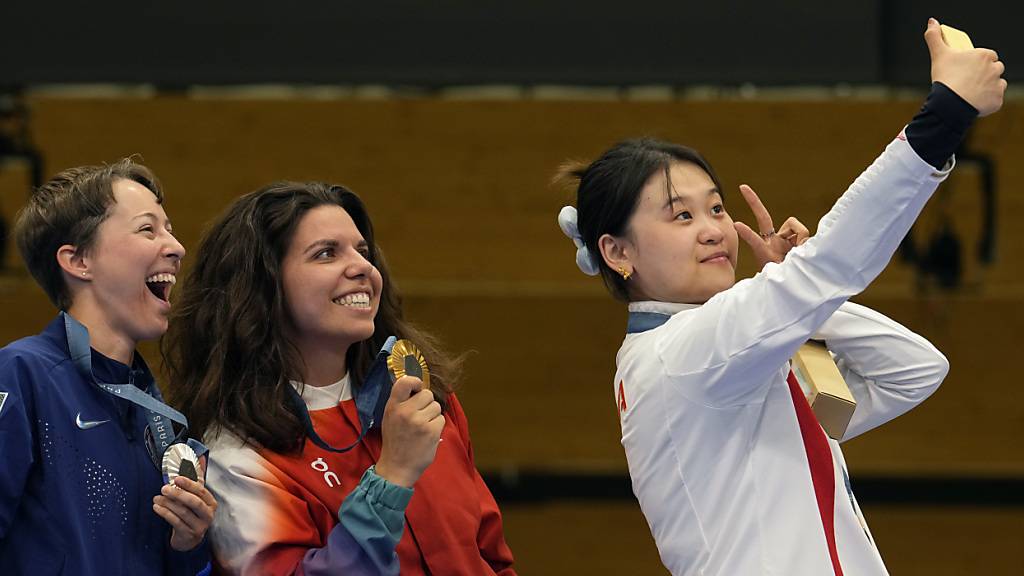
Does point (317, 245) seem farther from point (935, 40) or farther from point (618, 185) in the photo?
point (935, 40)

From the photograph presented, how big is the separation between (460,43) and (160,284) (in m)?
2.20

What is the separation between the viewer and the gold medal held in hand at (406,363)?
2.03m

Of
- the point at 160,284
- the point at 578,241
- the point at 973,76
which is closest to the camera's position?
the point at 973,76

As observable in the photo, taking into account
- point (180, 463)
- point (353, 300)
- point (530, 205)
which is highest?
point (353, 300)

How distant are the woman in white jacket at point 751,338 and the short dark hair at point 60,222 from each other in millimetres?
783

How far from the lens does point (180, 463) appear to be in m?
1.89

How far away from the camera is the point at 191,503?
73.0 inches

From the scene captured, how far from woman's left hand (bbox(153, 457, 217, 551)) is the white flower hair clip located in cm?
74

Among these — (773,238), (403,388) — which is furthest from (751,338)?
(403,388)

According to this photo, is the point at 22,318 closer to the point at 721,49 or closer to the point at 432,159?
Answer: the point at 432,159

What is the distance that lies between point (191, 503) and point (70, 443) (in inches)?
8.1

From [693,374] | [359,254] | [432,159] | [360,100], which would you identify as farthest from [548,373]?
[693,374]

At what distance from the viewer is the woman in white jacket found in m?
1.73

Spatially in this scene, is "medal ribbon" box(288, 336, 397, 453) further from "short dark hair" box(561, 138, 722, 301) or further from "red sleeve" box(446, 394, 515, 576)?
"short dark hair" box(561, 138, 722, 301)
